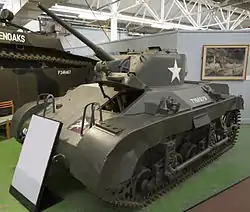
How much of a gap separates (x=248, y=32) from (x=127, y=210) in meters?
5.12

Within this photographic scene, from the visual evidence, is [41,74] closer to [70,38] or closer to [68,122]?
[68,122]

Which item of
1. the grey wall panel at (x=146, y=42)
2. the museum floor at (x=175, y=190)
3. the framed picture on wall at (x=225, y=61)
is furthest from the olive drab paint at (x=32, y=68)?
the framed picture on wall at (x=225, y=61)

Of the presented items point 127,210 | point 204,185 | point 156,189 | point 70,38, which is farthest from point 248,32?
point 70,38

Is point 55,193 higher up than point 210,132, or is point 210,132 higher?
point 210,132

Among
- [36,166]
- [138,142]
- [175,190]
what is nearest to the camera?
[138,142]

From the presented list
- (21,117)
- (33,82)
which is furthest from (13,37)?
(21,117)

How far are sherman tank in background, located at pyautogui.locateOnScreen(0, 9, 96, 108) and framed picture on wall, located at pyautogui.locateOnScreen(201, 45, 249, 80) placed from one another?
10.2ft

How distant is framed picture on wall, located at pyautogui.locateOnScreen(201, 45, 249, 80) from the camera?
252 inches

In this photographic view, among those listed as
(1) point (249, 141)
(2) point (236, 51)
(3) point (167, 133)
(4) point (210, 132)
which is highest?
(2) point (236, 51)

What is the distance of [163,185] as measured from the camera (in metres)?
3.32

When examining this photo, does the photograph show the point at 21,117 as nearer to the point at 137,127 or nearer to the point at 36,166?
the point at 36,166

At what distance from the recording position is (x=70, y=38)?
50.5 feet

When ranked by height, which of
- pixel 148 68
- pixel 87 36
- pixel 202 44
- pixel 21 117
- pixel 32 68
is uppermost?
A: pixel 87 36

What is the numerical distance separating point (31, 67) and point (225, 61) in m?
4.42
